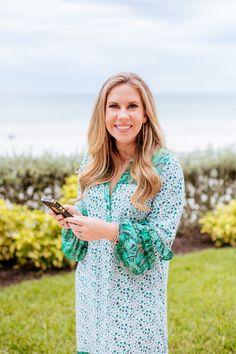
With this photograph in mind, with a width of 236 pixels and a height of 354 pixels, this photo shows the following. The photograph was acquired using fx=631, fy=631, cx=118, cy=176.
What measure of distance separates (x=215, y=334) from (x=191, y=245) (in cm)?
326

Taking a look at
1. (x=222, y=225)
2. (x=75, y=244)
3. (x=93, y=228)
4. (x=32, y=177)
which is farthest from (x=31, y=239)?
(x=93, y=228)

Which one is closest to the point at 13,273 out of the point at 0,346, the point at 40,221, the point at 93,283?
the point at 40,221

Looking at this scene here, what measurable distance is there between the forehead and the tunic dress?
28cm

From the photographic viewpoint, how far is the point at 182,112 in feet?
133

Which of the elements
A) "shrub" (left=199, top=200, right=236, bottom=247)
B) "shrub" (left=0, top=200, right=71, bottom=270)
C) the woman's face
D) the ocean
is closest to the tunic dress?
the woman's face

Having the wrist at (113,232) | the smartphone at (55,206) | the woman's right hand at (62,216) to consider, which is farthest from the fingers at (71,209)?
the wrist at (113,232)

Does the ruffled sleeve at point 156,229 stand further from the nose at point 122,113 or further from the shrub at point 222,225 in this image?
the shrub at point 222,225

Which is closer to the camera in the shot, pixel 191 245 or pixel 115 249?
pixel 115 249

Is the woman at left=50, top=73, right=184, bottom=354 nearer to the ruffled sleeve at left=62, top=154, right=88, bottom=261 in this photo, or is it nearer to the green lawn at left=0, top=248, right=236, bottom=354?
the ruffled sleeve at left=62, top=154, right=88, bottom=261

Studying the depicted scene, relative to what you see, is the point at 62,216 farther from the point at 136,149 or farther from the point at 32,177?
the point at 32,177

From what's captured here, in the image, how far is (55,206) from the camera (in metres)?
2.66

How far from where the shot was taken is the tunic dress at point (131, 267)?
2.74 meters

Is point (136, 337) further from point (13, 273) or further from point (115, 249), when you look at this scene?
point (13, 273)

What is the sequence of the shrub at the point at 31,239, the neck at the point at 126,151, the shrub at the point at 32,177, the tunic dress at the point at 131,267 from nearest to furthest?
the tunic dress at the point at 131,267 → the neck at the point at 126,151 → the shrub at the point at 31,239 → the shrub at the point at 32,177
